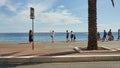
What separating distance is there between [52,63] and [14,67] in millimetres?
2690

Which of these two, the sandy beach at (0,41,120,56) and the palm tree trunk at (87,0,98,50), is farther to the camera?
the palm tree trunk at (87,0,98,50)

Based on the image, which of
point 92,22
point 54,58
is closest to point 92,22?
point 92,22

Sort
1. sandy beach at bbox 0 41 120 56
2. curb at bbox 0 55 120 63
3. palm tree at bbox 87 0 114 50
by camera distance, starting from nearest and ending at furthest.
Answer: curb at bbox 0 55 120 63
sandy beach at bbox 0 41 120 56
palm tree at bbox 87 0 114 50

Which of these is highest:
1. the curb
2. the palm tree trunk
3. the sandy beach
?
the palm tree trunk

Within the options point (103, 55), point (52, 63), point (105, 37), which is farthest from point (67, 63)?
point (105, 37)

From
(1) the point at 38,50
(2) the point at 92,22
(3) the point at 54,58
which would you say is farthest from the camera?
(1) the point at 38,50

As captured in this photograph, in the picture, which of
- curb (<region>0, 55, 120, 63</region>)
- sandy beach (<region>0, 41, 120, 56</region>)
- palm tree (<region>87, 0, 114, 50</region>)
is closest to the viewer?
curb (<region>0, 55, 120, 63</region>)

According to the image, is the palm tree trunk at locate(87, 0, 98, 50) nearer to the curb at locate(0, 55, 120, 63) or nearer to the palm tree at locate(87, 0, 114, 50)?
the palm tree at locate(87, 0, 114, 50)

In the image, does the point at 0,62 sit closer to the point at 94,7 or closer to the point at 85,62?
the point at 85,62

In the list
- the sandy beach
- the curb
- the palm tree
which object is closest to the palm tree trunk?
the palm tree

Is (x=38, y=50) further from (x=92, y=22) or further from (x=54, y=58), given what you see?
(x=54, y=58)

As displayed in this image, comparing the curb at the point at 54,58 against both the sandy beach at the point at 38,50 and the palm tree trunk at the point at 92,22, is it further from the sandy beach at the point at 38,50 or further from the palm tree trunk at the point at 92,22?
the palm tree trunk at the point at 92,22

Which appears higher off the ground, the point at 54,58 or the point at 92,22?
the point at 92,22

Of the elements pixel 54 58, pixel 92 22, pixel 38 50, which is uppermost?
pixel 92 22
